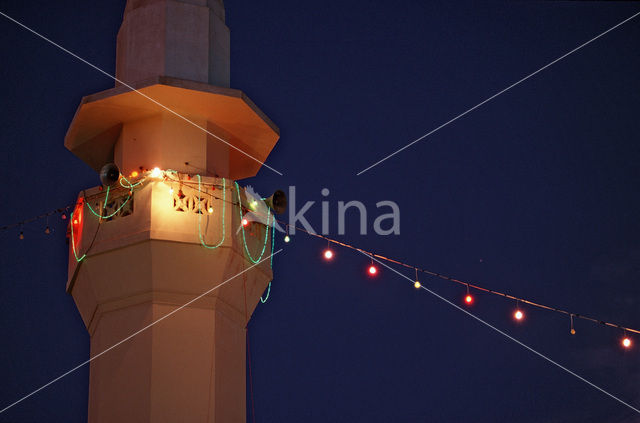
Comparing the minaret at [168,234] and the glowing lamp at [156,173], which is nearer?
the minaret at [168,234]

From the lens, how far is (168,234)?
11.1 meters

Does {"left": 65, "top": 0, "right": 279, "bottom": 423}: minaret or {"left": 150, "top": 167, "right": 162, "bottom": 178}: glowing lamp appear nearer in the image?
{"left": 65, "top": 0, "right": 279, "bottom": 423}: minaret

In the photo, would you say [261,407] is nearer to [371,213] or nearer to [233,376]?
[371,213]

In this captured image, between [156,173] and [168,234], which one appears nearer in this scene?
[168,234]

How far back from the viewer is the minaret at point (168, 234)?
1105 centimetres

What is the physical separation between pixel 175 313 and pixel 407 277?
9890mm

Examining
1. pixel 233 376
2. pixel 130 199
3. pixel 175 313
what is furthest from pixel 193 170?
pixel 233 376

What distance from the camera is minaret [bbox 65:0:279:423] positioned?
11047 millimetres

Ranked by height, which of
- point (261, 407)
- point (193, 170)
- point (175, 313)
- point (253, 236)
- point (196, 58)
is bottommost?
point (261, 407)

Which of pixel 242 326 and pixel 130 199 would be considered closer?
pixel 130 199

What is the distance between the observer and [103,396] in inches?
437

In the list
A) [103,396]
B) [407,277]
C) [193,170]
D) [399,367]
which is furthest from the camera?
[407,277]

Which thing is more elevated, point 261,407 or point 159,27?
→ point 159,27

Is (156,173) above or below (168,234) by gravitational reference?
above
